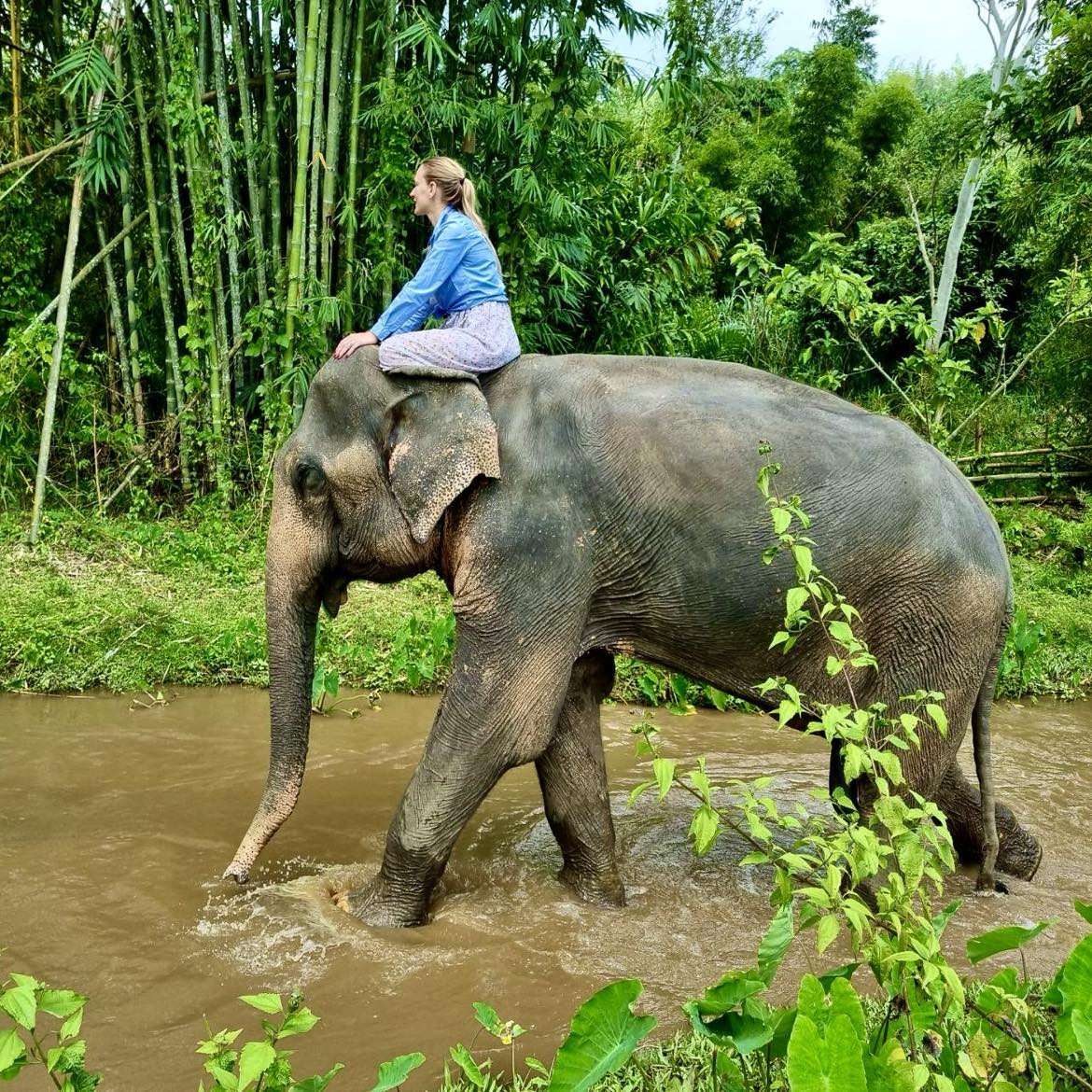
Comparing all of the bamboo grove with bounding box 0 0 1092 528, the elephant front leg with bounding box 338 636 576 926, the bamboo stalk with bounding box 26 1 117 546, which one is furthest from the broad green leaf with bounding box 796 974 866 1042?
the bamboo stalk with bounding box 26 1 117 546

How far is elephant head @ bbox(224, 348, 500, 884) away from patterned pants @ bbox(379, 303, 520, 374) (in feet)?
0.19

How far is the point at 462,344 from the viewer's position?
3.45 metres

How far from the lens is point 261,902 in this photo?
11.4 feet

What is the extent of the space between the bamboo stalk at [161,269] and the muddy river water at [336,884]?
271 cm

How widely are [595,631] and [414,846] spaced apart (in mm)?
811

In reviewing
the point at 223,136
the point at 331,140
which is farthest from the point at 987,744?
the point at 223,136

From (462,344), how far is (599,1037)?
2097mm

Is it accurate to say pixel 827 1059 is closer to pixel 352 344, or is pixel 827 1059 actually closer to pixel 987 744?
pixel 987 744

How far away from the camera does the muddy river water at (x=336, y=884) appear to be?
289 cm

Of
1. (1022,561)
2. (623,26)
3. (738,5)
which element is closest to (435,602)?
(623,26)

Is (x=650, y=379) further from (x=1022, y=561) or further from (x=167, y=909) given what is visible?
(x=1022, y=561)

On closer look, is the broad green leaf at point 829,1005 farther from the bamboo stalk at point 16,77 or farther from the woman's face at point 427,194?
the bamboo stalk at point 16,77

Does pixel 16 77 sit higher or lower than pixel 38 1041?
higher

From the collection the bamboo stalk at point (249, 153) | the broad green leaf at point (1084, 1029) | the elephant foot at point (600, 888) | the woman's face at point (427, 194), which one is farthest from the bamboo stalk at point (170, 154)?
the broad green leaf at point (1084, 1029)
